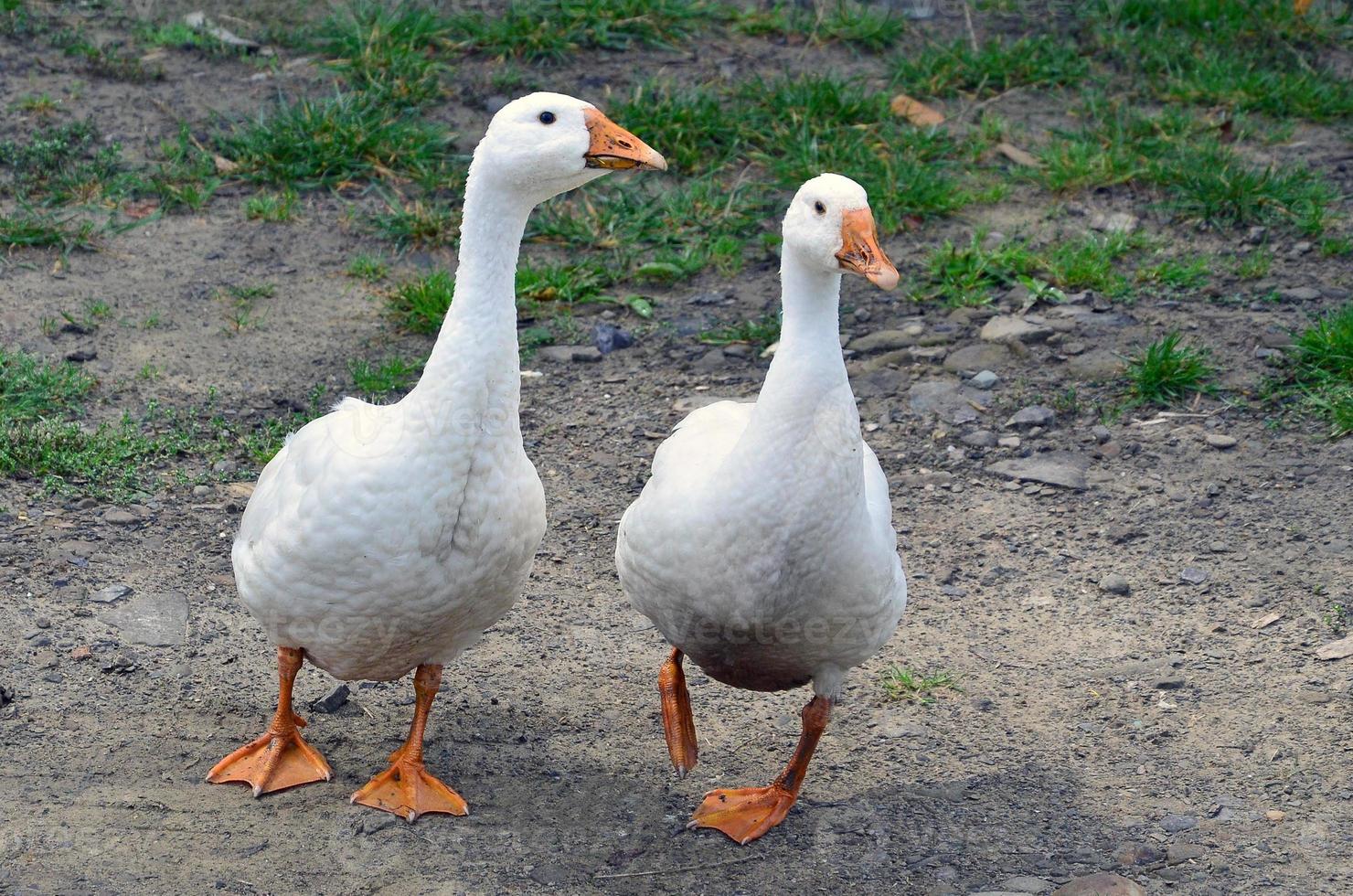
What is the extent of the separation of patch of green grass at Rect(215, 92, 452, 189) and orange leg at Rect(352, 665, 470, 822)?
374cm

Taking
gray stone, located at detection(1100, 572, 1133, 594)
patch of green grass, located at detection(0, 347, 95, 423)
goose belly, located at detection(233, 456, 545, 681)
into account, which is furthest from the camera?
patch of green grass, located at detection(0, 347, 95, 423)

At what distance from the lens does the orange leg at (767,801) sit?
3994 millimetres

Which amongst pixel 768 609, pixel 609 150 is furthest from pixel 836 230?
pixel 768 609

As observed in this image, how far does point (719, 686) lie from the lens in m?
4.78

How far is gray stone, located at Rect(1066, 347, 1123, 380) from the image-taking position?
20.1 ft

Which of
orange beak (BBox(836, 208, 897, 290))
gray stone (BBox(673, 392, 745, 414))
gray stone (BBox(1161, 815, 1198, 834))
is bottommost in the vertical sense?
gray stone (BBox(673, 392, 745, 414))

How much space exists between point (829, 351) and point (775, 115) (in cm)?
430

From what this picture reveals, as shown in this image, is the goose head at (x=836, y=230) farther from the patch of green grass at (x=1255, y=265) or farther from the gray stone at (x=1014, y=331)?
the patch of green grass at (x=1255, y=265)

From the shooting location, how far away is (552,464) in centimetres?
583

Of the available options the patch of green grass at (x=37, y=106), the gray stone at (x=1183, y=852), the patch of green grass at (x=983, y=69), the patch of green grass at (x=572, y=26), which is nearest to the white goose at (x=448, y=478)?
the gray stone at (x=1183, y=852)

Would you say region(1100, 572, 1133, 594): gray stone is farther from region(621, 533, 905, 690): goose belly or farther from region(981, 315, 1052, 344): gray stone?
region(981, 315, 1052, 344): gray stone

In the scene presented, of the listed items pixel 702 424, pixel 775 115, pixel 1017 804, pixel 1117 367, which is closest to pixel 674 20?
pixel 775 115

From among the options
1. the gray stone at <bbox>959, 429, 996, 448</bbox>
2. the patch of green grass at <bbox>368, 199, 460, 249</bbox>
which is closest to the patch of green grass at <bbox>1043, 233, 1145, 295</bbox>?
the gray stone at <bbox>959, 429, 996, 448</bbox>

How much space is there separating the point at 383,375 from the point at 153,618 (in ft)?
5.43
